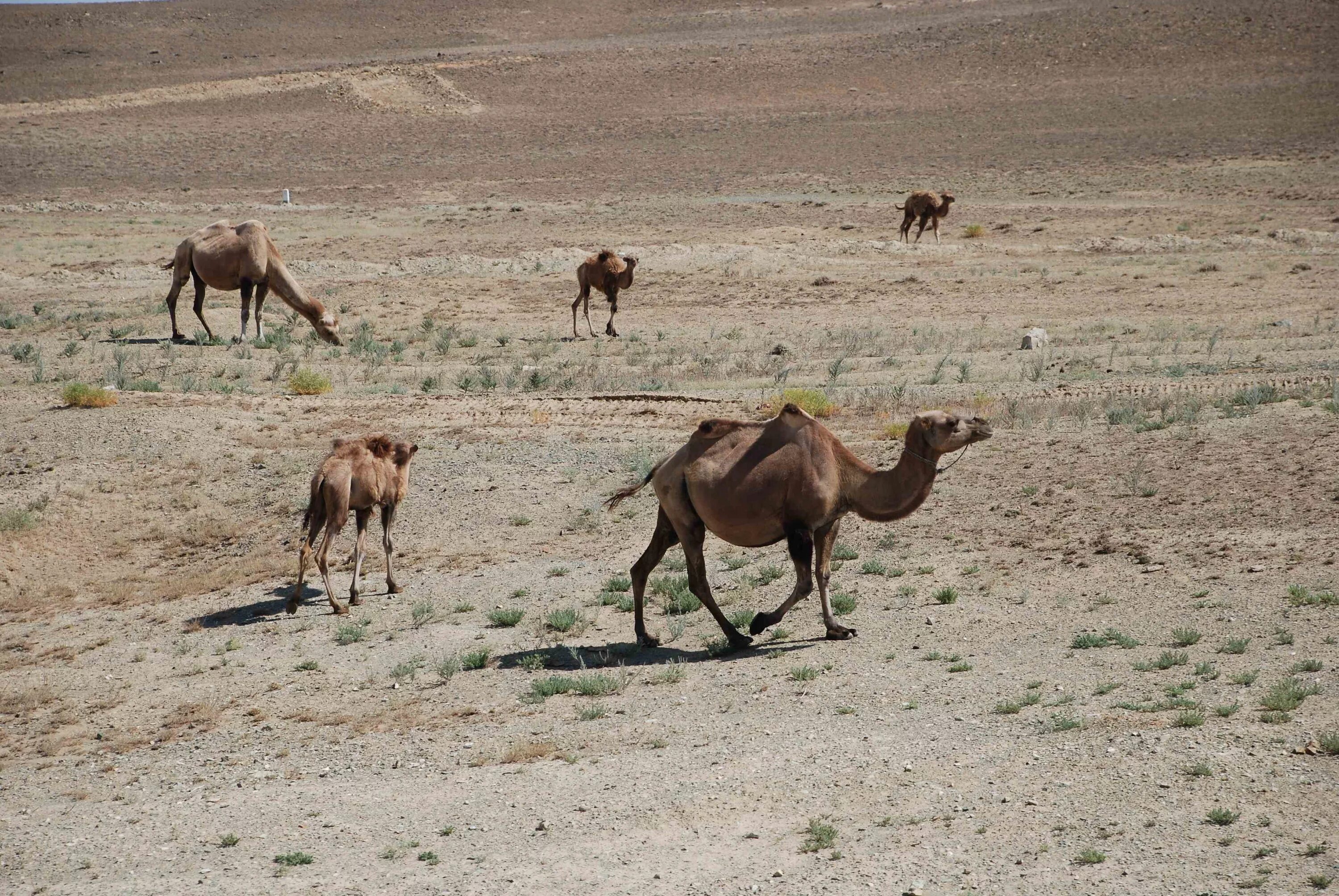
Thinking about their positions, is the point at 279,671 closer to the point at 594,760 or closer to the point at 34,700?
the point at 34,700

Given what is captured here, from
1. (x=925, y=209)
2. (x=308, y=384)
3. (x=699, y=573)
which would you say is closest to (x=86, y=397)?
(x=308, y=384)

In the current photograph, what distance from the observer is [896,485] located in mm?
10719

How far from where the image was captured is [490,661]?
11.2m

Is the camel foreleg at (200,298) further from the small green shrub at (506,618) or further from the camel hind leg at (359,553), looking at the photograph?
the small green shrub at (506,618)

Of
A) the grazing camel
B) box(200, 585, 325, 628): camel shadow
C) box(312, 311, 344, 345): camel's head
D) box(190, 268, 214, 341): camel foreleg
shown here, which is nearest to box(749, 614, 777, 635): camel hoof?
the grazing camel

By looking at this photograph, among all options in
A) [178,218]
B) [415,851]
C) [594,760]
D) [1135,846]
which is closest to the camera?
[1135,846]

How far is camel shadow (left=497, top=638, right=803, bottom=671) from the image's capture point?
35.7 feet

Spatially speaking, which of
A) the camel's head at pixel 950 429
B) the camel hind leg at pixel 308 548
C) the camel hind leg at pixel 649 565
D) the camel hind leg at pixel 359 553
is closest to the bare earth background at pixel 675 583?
the camel hind leg at pixel 649 565

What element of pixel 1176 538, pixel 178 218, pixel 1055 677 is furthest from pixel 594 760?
pixel 178 218

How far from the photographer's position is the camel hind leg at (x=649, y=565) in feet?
36.3

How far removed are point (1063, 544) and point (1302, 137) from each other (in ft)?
177

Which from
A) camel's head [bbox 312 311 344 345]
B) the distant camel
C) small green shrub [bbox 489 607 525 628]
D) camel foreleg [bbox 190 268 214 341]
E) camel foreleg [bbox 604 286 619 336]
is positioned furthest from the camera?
the distant camel

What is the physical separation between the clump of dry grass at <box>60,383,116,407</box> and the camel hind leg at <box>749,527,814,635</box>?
11958 millimetres

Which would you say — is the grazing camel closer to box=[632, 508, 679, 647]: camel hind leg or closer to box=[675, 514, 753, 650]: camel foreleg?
box=[632, 508, 679, 647]: camel hind leg
